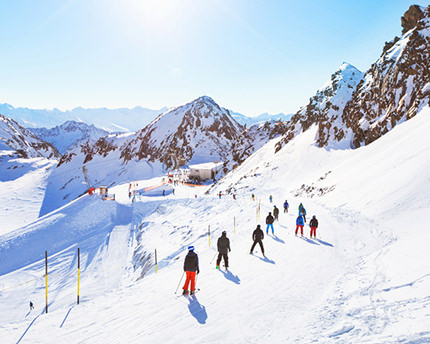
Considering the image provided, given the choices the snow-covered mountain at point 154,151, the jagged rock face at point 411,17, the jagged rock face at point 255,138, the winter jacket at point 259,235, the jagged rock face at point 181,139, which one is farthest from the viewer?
the jagged rock face at point 181,139

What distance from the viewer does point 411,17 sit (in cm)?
4109

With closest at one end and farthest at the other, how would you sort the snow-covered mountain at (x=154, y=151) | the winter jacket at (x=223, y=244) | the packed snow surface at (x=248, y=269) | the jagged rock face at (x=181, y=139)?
the packed snow surface at (x=248, y=269) → the winter jacket at (x=223, y=244) → the snow-covered mountain at (x=154, y=151) → the jagged rock face at (x=181, y=139)

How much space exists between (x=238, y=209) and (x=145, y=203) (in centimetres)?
1731

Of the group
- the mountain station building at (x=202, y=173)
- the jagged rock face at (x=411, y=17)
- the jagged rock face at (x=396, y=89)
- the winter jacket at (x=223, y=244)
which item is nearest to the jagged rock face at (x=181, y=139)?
the mountain station building at (x=202, y=173)

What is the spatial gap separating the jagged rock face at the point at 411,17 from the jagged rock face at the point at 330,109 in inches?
524

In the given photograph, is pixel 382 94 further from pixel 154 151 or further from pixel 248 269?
pixel 154 151

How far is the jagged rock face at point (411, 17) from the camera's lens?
3934cm

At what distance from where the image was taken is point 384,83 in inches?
1592

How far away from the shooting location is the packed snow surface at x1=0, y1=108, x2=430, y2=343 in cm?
611

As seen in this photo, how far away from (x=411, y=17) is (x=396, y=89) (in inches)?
628

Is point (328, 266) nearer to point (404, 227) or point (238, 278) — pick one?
point (238, 278)

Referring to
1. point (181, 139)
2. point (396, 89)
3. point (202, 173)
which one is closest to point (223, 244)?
point (396, 89)

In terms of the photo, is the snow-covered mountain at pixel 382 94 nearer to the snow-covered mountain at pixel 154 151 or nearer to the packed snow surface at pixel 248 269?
the packed snow surface at pixel 248 269

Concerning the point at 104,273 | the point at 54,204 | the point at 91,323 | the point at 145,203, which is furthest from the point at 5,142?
the point at 91,323
